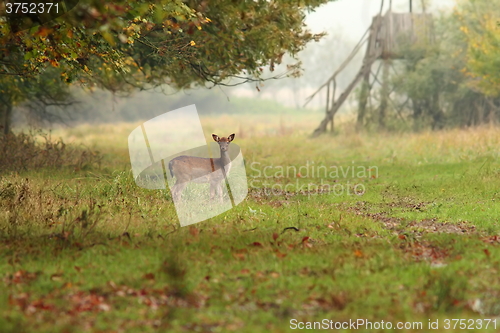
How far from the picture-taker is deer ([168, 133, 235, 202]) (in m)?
13.6

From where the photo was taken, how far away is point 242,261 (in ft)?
27.5

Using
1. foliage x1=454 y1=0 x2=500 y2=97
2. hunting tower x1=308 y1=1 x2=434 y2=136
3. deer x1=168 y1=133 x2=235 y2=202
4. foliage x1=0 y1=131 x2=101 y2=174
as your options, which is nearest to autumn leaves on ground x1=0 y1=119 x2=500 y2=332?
deer x1=168 y1=133 x2=235 y2=202

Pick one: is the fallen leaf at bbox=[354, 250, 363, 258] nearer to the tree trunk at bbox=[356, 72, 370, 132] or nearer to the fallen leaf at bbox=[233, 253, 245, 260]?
the fallen leaf at bbox=[233, 253, 245, 260]

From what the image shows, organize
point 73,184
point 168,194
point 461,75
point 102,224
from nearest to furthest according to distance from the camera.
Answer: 1. point 102,224
2. point 168,194
3. point 73,184
4. point 461,75

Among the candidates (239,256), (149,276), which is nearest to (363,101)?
(239,256)

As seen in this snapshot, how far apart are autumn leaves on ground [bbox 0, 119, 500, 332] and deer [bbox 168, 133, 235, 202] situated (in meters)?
0.46

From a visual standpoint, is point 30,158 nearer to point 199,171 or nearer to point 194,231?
point 199,171

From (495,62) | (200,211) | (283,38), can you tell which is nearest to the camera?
(200,211)

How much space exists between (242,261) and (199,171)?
5.85m

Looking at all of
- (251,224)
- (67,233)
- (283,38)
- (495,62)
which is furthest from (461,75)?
(67,233)

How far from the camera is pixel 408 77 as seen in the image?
123 ft

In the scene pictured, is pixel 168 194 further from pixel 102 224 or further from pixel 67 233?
pixel 67 233

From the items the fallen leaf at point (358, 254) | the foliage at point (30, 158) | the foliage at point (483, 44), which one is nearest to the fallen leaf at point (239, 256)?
the fallen leaf at point (358, 254)

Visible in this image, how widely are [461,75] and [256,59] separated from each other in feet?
76.0
